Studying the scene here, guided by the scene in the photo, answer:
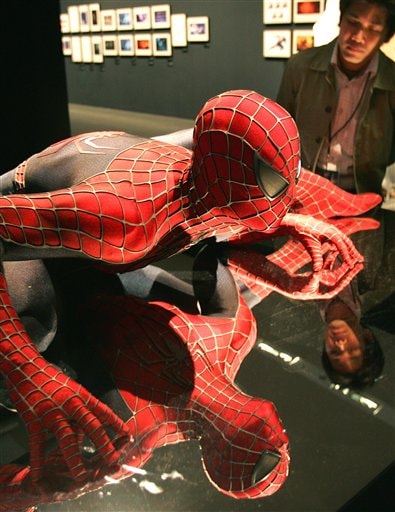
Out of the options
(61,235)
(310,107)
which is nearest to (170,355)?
(61,235)

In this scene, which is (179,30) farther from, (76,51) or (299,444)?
(299,444)

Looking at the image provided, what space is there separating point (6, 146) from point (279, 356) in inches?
39.0

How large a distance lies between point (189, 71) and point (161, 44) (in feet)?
0.43

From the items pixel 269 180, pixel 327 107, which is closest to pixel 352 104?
pixel 327 107

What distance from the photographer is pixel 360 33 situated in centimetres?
152

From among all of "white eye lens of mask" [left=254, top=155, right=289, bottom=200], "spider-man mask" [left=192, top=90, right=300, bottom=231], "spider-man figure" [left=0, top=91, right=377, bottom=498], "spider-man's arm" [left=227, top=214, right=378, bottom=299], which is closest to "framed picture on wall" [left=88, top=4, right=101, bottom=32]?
"spider-man's arm" [left=227, top=214, right=378, bottom=299]

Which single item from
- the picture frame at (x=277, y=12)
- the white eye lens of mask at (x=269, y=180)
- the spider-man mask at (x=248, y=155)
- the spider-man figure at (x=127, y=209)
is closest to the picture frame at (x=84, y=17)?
the picture frame at (x=277, y=12)

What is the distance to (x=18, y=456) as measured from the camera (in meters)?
0.77

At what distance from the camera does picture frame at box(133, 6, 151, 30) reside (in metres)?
1.86

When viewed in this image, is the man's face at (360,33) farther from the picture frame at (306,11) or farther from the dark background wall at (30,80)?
the dark background wall at (30,80)

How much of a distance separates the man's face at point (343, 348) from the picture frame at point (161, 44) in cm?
124

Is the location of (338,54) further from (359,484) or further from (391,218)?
(359,484)

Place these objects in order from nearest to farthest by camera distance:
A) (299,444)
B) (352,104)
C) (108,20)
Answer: (299,444), (352,104), (108,20)

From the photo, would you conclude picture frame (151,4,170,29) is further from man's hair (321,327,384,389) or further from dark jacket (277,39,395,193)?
man's hair (321,327,384,389)
